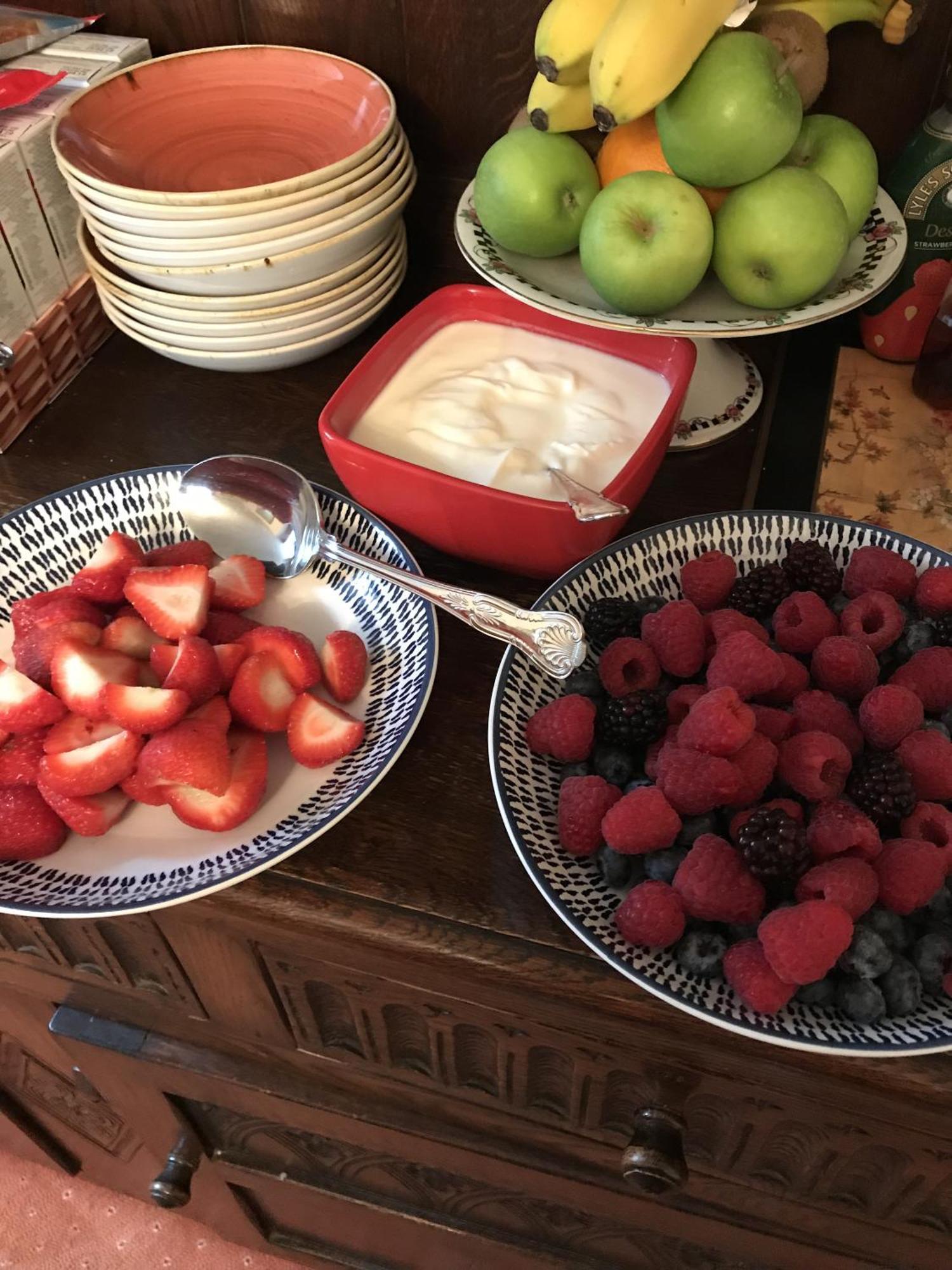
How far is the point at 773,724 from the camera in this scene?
55cm

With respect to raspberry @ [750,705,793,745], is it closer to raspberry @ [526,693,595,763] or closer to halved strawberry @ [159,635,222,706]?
raspberry @ [526,693,595,763]

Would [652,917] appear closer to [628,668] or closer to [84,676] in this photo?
[628,668]

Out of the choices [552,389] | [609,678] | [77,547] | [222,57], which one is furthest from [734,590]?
[222,57]

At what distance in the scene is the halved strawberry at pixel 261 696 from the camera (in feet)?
1.99

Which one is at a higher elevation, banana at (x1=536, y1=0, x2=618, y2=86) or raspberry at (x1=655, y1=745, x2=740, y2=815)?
banana at (x1=536, y1=0, x2=618, y2=86)

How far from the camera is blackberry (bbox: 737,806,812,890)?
0.48m

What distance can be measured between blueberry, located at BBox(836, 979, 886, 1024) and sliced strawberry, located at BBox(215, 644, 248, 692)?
1.29 feet

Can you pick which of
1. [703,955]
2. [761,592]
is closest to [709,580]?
[761,592]

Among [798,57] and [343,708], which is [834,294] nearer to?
[798,57]

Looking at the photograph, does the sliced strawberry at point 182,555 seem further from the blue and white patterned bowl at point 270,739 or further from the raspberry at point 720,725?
the raspberry at point 720,725

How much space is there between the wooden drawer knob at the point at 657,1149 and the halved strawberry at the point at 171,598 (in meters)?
0.45

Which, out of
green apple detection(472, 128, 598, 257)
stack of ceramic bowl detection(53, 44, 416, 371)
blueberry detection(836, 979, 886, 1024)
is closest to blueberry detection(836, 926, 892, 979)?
blueberry detection(836, 979, 886, 1024)

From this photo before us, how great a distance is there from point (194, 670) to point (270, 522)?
145 millimetres

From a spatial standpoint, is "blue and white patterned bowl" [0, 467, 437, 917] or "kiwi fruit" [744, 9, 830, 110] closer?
"blue and white patterned bowl" [0, 467, 437, 917]
